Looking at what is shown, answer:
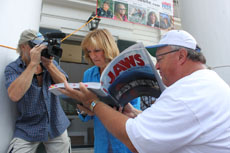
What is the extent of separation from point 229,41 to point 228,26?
0.28 m

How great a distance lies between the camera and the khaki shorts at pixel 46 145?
126 cm

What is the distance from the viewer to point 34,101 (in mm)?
1372

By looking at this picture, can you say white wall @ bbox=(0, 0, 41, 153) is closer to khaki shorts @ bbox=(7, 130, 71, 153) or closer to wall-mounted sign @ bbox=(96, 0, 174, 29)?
khaki shorts @ bbox=(7, 130, 71, 153)

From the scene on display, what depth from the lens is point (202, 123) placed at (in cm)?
67

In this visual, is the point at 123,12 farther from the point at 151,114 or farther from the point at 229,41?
the point at 151,114

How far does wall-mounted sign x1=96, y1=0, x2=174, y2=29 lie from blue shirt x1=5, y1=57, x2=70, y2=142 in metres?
1.92

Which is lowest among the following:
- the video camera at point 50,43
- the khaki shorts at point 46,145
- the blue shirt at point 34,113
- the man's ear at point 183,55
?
the khaki shorts at point 46,145

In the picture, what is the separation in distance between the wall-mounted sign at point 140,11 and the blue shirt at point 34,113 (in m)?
1.92

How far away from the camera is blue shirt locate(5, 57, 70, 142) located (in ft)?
4.32

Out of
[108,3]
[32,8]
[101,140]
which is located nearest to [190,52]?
[101,140]

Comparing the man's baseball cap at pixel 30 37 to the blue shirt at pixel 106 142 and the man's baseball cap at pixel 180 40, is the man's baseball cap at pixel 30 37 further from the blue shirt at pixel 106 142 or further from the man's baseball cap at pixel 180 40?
the man's baseball cap at pixel 180 40

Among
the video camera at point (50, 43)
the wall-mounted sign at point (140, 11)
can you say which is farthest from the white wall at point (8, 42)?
the wall-mounted sign at point (140, 11)

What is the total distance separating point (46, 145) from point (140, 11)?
8.97ft

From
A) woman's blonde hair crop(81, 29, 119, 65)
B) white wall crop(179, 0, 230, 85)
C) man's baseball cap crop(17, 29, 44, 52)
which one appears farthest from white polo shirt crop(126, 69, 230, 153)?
white wall crop(179, 0, 230, 85)
